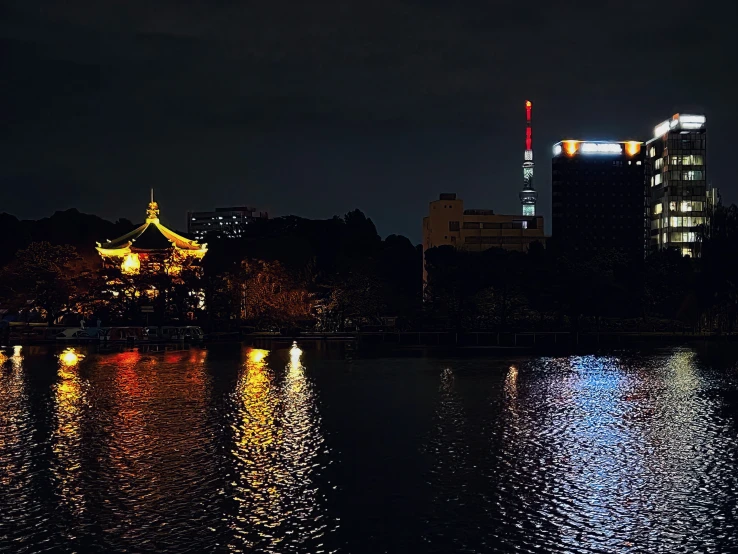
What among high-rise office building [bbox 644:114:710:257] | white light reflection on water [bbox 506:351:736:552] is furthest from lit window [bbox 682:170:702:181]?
white light reflection on water [bbox 506:351:736:552]

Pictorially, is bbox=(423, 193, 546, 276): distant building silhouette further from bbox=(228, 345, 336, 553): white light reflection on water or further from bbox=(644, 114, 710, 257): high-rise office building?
bbox=(228, 345, 336, 553): white light reflection on water

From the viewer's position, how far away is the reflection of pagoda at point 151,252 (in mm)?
67938

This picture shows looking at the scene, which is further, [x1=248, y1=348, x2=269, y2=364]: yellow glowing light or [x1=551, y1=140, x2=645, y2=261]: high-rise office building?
[x1=551, y1=140, x2=645, y2=261]: high-rise office building

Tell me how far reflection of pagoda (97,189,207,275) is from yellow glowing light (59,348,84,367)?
1564cm

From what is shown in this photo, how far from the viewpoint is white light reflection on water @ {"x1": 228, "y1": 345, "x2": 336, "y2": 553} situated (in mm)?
14547

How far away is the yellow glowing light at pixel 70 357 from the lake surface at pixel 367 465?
280 inches

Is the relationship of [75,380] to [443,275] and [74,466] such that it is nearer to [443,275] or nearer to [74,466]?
[74,466]

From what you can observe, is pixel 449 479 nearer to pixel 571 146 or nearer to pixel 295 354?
pixel 295 354

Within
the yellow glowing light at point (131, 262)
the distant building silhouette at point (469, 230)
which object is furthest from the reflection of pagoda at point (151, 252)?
the distant building silhouette at point (469, 230)

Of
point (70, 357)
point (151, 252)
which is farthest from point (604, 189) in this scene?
point (70, 357)

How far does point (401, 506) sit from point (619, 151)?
490 feet

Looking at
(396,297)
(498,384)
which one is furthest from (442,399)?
(396,297)

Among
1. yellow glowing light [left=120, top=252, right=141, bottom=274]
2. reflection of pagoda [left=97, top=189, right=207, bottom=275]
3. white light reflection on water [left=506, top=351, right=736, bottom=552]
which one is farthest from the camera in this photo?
yellow glowing light [left=120, top=252, right=141, bottom=274]

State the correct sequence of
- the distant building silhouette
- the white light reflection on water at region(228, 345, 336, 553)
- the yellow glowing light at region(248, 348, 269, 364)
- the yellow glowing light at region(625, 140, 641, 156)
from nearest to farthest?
the white light reflection on water at region(228, 345, 336, 553)
the yellow glowing light at region(248, 348, 269, 364)
the distant building silhouette
the yellow glowing light at region(625, 140, 641, 156)
